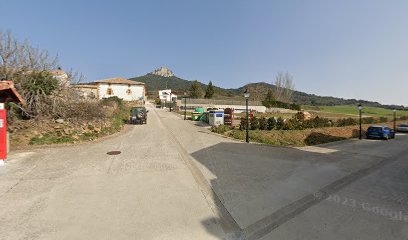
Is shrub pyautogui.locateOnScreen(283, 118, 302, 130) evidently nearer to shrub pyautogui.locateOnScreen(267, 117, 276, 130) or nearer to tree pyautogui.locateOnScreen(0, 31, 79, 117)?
shrub pyautogui.locateOnScreen(267, 117, 276, 130)

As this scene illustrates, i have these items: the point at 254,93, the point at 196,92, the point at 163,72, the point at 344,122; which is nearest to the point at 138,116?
the point at 344,122

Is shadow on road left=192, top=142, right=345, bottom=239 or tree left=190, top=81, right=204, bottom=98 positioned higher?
tree left=190, top=81, right=204, bottom=98

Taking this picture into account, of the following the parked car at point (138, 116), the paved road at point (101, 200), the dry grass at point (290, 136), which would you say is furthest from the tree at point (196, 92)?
the paved road at point (101, 200)

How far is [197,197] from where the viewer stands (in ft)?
19.4

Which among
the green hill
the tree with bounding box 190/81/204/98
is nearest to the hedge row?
the green hill

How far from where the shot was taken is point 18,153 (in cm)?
1036

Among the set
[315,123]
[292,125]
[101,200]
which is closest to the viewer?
[101,200]

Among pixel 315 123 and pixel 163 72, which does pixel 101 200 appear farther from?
pixel 163 72

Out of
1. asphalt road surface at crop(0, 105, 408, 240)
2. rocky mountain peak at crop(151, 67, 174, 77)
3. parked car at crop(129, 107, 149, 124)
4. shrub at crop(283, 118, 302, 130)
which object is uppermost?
rocky mountain peak at crop(151, 67, 174, 77)

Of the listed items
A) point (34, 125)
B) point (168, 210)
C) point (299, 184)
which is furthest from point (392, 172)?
point (34, 125)

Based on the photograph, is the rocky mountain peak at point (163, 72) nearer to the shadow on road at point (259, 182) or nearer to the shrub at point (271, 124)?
the shrub at point (271, 124)

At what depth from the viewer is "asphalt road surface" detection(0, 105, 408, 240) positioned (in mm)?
4305

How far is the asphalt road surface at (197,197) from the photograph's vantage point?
430cm

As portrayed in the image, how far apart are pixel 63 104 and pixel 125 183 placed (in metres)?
12.0
